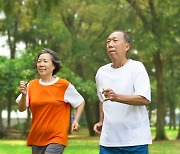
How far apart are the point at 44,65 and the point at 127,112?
1393mm

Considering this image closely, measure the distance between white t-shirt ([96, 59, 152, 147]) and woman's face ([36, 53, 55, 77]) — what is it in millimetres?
1132

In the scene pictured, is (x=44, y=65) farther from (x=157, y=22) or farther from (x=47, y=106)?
(x=157, y=22)

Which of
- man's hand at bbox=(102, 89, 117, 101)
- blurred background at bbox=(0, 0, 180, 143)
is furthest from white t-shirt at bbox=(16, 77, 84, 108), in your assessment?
blurred background at bbox=(0, 0, 180, 143)

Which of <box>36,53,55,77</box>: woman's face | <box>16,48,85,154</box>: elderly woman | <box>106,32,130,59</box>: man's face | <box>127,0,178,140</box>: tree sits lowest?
<box>16,48,85,154</box>: elderly woman

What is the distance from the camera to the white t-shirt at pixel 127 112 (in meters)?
4.60

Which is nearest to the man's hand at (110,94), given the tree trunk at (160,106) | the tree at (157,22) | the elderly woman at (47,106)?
the elderly woman at (47,106)

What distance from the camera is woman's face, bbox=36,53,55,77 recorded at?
18.7ft

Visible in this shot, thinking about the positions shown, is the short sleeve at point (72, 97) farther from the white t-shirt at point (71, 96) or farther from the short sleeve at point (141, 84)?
the short sleeve at point (141, 84)

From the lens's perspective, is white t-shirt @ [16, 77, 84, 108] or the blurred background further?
the blurred background

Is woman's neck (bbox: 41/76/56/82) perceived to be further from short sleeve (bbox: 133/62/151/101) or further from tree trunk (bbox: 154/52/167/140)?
tree trunk (bbox: 154/52/167/140)

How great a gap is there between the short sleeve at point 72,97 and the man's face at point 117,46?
1.19 meters

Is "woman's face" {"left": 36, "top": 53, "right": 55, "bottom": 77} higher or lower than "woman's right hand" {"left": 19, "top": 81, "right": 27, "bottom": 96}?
higher

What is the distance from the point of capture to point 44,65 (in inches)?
224

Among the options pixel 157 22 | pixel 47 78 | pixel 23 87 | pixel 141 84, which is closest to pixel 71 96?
pixel 47 78
